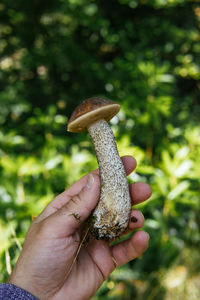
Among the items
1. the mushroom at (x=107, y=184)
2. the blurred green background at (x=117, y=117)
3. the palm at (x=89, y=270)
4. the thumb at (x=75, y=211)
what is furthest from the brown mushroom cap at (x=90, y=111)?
the palm at (x=89, y=270)

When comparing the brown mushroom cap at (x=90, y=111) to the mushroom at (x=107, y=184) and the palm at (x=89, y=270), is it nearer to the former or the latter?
the mushroom at (x=107, y=184)

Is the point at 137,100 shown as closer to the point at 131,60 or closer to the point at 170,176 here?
the point at 131,60

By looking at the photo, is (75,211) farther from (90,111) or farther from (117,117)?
(117,117)

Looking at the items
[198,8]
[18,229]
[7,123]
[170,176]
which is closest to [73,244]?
[18,229]

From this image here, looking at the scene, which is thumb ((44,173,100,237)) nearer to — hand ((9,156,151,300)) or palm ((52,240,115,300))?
hand ((9,156,151,300))

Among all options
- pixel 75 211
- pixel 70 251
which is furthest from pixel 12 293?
pixel 75 211

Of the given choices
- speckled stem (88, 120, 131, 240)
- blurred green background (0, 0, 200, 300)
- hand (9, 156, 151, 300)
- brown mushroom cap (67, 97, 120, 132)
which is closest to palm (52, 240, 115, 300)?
hand (9, 156, 151, 300)
